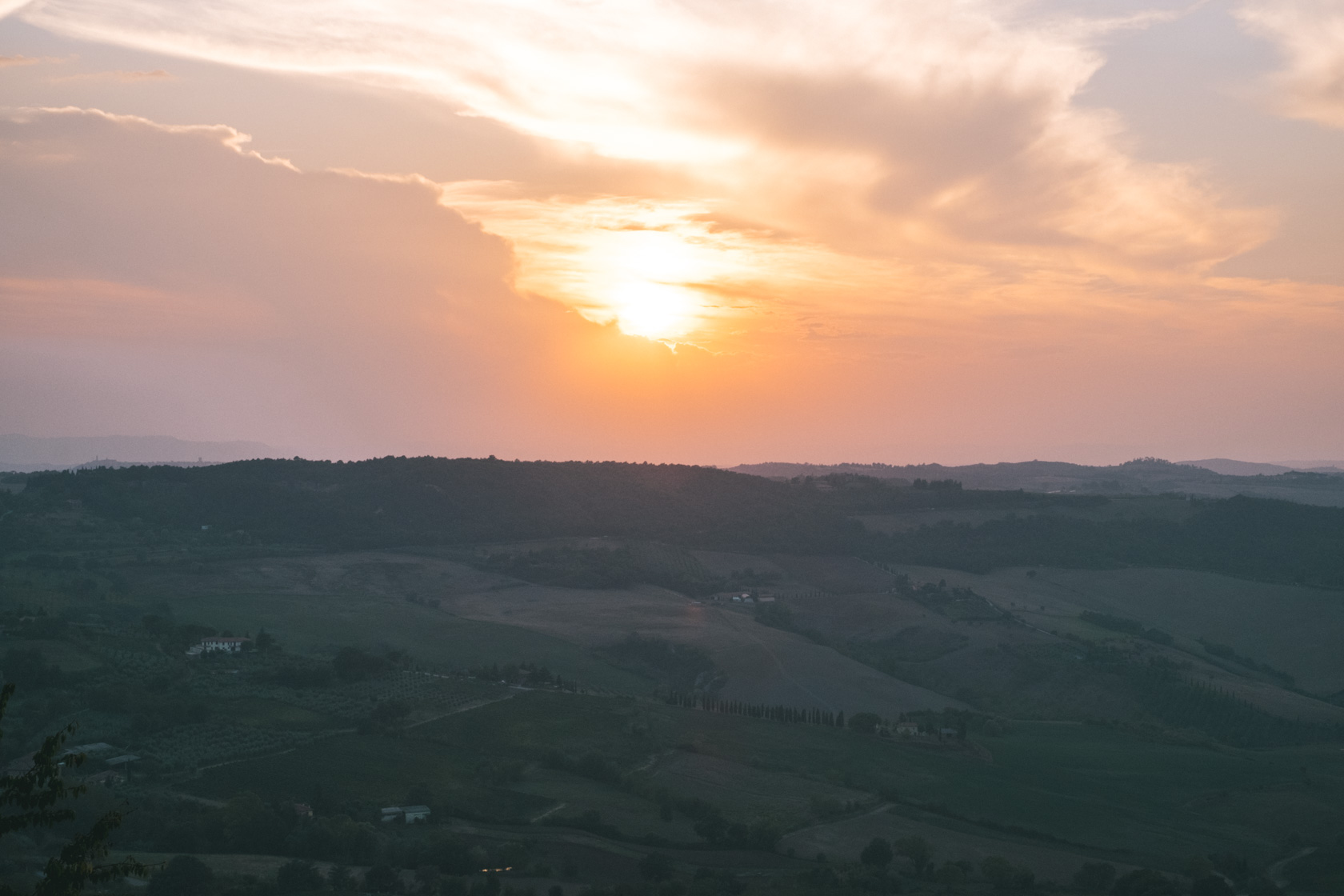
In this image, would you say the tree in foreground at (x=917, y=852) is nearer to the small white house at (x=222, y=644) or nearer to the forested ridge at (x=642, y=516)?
the small white house at (x=222, y=644)

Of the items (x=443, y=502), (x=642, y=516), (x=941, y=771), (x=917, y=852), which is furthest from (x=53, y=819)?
(x=642, y=516)

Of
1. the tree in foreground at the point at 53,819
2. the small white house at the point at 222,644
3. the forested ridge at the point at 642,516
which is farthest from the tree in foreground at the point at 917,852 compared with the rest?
the forested ridge at the point at 642,516

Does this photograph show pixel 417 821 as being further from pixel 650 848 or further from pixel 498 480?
pixel 498 480

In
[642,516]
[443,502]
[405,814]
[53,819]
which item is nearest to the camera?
[53,819]

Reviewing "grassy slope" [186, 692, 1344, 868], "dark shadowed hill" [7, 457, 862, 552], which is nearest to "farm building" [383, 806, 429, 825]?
"grassy slope" [186, 692, 1344, 868]

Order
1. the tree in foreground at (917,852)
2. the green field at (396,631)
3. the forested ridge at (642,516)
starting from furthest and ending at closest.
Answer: the forested ridge at (642,516) → the green field at (396,631) → the tree in foreground at (917,852)

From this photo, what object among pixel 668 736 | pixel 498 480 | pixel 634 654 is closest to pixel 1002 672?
pixel 634 654

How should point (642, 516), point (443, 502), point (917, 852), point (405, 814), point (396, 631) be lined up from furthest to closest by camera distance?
point (642, 516) < point (443, 502) < point (396, 631) < point (405, 814) < point (917, 852)

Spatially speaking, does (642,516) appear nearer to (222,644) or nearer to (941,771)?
(222,644)

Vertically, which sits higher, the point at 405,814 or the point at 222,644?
the point at 222,644
